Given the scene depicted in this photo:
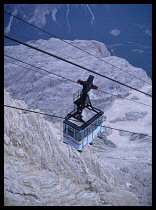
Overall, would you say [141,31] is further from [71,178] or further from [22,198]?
[22,198]

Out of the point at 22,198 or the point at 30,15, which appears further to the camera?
the point at 30,15

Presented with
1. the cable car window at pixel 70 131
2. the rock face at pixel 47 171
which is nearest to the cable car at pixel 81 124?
the cable car window at pixel 70 131

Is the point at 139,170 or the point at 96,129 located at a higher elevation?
the point at 96,129

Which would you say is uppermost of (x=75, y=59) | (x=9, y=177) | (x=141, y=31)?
(x=141, y=31)

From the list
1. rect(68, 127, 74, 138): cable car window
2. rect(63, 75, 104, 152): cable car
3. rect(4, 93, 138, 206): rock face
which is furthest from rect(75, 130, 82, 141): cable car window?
rect(4, 93, 138, 206): rock face

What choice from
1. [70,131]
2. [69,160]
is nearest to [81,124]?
[70,131]

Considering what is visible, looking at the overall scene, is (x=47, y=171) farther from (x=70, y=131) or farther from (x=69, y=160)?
(x=70, y=131)

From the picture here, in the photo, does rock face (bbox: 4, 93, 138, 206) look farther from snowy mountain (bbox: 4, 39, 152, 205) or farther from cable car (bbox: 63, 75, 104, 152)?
cable car (bbox: 63, 75, 104, 152)

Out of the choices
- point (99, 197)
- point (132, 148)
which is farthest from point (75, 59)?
point (99, 197)
